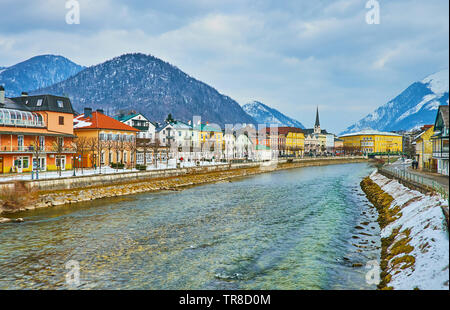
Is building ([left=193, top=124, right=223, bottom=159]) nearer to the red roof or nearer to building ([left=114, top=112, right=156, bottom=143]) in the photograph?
building ([left=114, top=112, right=156, bottom=143])

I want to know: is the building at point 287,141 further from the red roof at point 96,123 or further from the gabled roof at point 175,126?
the red roof at point 96,123

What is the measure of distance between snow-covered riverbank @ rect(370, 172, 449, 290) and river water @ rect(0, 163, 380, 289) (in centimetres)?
128

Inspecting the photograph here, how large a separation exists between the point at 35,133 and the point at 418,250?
45959 millimetres

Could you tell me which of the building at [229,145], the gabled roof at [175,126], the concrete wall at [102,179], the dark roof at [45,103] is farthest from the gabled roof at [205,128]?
the dark roof at [45,103]

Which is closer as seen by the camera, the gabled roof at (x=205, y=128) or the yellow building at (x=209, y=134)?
the yellow building at (x=209, y=134)

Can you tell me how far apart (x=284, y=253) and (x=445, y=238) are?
7.99m

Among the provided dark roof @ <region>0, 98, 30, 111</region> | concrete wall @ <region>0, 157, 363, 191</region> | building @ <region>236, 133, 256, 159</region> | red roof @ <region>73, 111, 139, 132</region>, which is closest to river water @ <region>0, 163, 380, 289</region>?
concrete wall @ <region>0, 157, 363, 191</region>

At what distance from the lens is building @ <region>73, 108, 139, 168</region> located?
5435cm

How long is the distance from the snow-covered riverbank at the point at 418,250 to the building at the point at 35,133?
35.2 metres

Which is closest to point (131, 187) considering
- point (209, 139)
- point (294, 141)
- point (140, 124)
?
point (140, 124)

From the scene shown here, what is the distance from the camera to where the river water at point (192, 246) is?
14.2 metres

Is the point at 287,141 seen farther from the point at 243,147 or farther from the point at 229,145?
the point at 229,145
